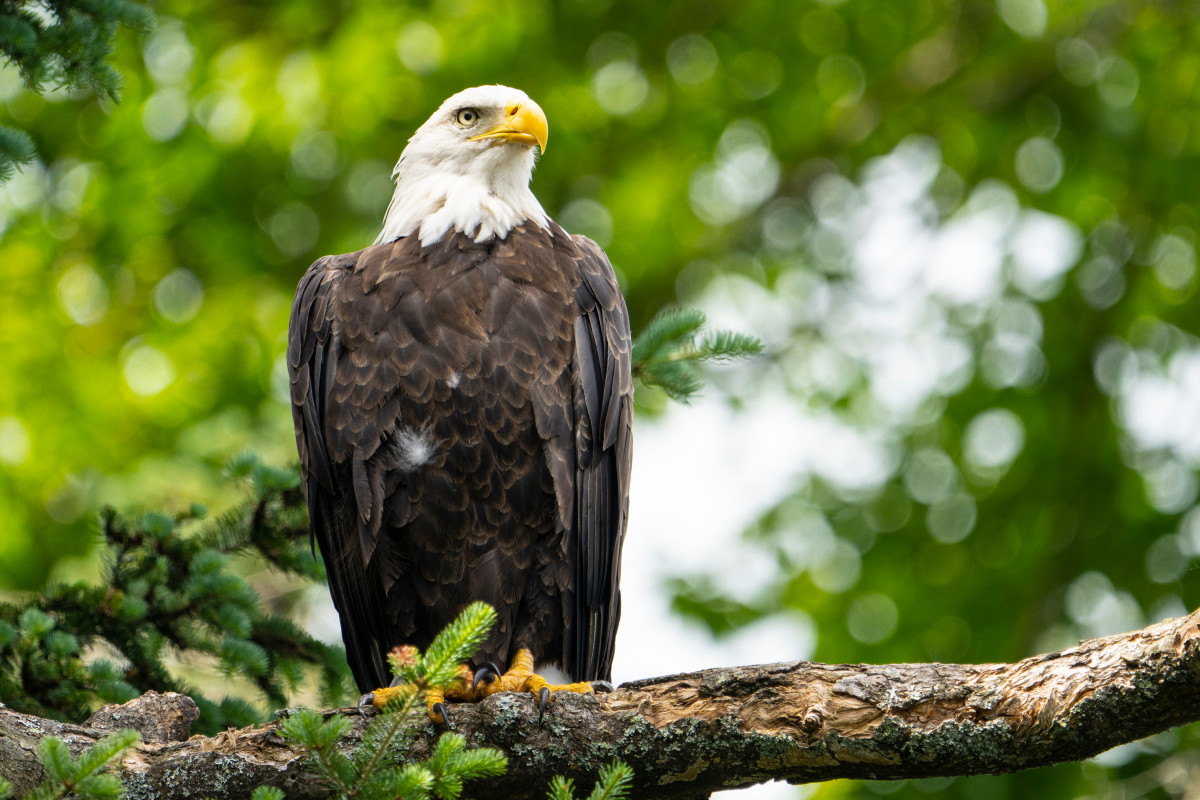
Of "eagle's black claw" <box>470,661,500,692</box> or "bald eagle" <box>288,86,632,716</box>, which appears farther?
"bald eagle" <box>288,86,632,716</box>

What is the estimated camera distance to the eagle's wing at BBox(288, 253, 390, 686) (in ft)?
12.3

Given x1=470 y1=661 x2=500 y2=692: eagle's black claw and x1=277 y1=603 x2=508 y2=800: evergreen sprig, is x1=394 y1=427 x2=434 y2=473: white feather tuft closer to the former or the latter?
x1=470 y1=661 x2=500 y2=692: eagle's black claw

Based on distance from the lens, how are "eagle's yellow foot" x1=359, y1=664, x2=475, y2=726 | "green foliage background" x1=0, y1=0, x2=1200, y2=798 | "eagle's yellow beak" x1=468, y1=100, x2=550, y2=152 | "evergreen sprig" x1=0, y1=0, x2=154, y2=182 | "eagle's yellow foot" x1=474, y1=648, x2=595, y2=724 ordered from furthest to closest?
"green foliage background" x1=0, y1=0, x2=1200, y2=798 → "eagle's yellow beak" x1=468, y1=100, x2=550, y2=152 → "eagle's yellow foot" x1=474, y1=648, x2=595, y2=724 → "evergreen sprig" x1=0, y1=0, x2=154, y2=182 → "eagle's yellow foot" x1=359, y1=664, x2=475, y2=726

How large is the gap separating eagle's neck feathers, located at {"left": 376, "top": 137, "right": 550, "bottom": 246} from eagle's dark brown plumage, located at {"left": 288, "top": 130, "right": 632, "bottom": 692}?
4.0 inches

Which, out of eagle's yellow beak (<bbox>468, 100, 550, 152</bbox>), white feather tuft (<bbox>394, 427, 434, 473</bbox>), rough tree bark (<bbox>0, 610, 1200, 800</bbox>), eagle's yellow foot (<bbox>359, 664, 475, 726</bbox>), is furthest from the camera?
eagle's yellow beak (<bbox>468, 100, 550, 152</bbox>)

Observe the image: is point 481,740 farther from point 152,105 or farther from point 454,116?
point 152,105

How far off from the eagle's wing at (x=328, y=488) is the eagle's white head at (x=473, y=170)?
491 mm

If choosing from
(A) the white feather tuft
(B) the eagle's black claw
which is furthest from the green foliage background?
(B) the eagle's black claw

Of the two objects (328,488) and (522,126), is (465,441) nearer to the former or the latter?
(328,488)

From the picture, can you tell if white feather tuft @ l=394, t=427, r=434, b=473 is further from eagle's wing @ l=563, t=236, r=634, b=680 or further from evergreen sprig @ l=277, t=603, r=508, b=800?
evergreen sprig @ l=277, t=603, r=508, b=800

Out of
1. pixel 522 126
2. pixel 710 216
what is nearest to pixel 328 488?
pixel 522 126

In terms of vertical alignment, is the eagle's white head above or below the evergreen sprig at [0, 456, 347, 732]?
above

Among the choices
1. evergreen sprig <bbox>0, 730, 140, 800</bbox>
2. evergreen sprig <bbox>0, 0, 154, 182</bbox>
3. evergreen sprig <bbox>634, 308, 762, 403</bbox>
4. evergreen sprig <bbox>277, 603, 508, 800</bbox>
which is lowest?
evergreen sprig <bbox>0, 730, 140, 800</bbox>

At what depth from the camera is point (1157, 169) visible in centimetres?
737
